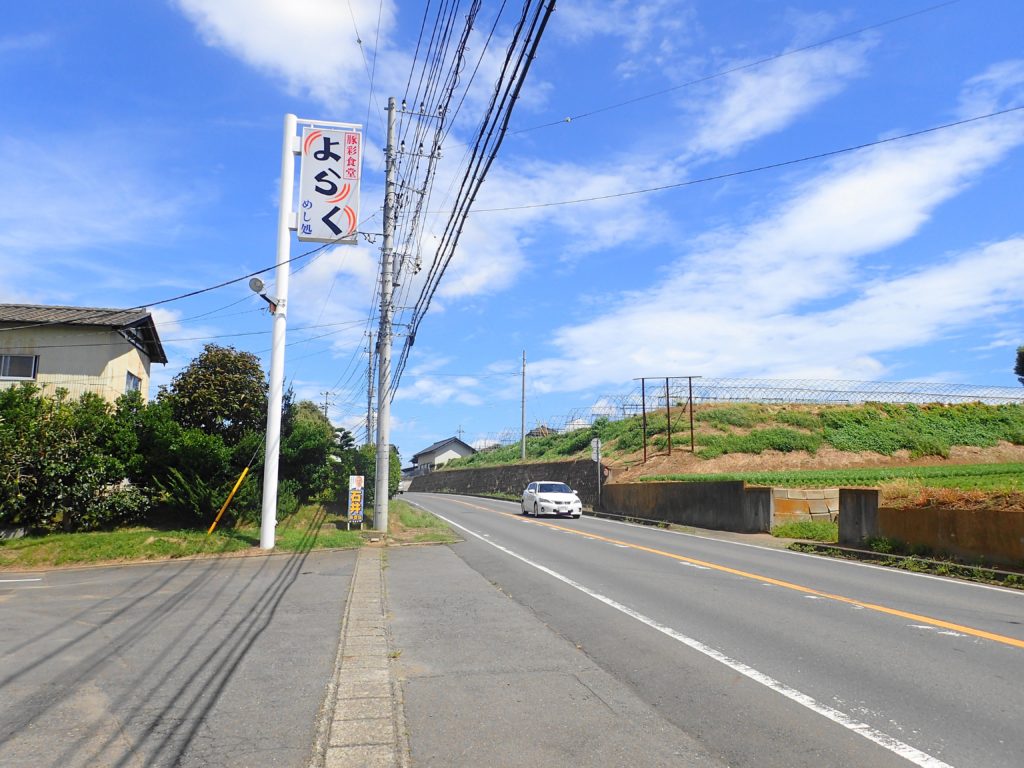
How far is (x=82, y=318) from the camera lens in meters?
23.4

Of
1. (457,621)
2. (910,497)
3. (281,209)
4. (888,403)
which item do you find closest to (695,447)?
(888,403)

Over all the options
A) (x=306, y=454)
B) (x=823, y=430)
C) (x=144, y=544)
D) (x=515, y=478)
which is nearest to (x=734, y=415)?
Answer: (x=823, y=430)

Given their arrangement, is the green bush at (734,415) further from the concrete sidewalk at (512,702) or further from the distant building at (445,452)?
the distant building at (445,452)

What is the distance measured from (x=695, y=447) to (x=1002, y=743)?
36410 mm

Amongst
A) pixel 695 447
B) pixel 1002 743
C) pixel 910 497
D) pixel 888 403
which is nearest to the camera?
pixel 1002 743

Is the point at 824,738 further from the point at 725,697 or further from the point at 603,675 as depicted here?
the point at 603,675

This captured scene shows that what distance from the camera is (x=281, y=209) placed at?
17062 mm

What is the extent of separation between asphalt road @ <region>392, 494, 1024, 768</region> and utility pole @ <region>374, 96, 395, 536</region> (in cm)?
674

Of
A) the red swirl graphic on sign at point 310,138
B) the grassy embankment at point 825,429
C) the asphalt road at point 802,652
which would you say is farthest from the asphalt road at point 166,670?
the grassy embankment at point 825,429

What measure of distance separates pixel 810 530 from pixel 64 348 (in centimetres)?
2260

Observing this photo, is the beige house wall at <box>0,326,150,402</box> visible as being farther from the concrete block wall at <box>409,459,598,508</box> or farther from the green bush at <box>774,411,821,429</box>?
the green bush at <box>774,411,821,429</box>

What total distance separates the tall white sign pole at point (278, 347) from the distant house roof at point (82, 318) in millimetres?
9319

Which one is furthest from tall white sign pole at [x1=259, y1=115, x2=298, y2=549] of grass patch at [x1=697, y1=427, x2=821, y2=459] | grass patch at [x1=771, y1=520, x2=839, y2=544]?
grass patch at [x1=697, y1=427, x2=821, y2=459]

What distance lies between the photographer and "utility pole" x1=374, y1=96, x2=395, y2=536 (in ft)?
65.4
